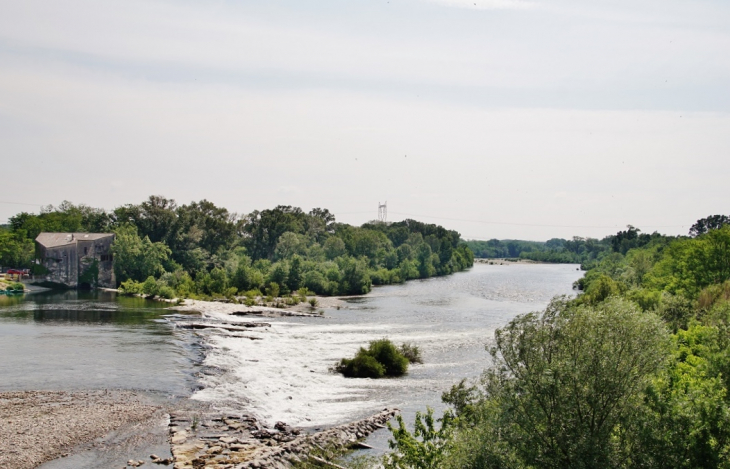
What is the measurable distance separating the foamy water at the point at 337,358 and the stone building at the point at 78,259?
40249 mm

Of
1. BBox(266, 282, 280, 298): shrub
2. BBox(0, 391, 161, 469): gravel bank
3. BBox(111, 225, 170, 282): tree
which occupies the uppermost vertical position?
BBox(111, 225, 170, 282): tree

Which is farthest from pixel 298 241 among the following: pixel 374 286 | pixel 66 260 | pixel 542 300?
pixel 542 300

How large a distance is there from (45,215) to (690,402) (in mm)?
150973

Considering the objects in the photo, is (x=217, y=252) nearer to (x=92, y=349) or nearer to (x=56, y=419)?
(x=92, y=349)

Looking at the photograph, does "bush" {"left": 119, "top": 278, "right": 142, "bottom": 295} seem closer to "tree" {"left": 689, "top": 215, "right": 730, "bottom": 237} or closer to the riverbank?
the riverbank

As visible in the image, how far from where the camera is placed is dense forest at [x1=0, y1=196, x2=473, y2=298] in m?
98.8

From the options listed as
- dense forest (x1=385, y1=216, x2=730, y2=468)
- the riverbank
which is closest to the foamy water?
the riverbank

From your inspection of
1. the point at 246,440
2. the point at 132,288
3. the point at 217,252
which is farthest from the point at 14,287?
the point at 246,440

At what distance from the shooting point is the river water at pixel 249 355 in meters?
35.1

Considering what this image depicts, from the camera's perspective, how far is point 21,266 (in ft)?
388

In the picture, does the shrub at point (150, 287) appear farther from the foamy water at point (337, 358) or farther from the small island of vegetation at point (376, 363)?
the small island of vegetation at point (376, 363)

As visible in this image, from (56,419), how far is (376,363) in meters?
21.0

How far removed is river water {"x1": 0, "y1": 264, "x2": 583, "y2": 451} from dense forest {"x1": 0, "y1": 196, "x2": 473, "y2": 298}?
64.7 ft

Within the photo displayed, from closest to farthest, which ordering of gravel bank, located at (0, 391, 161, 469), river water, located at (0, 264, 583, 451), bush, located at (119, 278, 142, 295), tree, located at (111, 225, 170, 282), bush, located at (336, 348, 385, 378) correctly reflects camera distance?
1. gravel bank, located at (0, 391, 161, 469)
2. river water, located at (0, 264, 583, 451)
3. bush, located at (336, 348, 385, 378)
4. bush, located at (119, 278, 142, 295)
5. tree, located at (111, 225, 170, 282)
